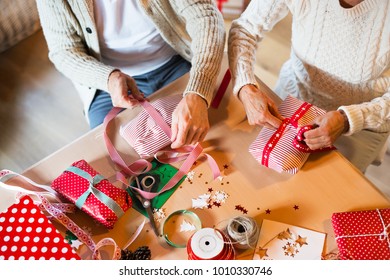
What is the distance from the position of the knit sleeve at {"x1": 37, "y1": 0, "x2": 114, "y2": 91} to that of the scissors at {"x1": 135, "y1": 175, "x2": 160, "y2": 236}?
14.0 inches

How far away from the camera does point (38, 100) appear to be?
226 centimetres

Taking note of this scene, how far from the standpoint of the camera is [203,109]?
3.81ft

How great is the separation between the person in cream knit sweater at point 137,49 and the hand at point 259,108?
104mm

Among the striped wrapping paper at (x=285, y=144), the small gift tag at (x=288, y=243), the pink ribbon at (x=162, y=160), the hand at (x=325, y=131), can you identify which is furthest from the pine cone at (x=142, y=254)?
the hand at (x=325, y=131)

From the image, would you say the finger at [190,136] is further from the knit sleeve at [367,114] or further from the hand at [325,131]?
the knit sleeve at [367,114]

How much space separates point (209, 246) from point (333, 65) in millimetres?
665

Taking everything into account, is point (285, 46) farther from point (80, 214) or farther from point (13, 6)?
point (80, 214)

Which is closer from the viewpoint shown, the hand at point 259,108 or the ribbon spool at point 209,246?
the ribbon spool at point 209,246

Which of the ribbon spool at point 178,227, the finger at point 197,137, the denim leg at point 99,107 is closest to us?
the ribbon spool at point 178,227

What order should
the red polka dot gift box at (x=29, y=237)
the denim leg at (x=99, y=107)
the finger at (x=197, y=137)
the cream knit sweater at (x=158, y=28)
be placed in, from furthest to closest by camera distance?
the denim leg at (x=99, y=107), the cream knit sweater at (x=158, y=28), the finger at (x=197, y=137), the red polka dot gift box at (x=29, y=237)

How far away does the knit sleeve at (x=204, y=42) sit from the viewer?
1191 millimetres

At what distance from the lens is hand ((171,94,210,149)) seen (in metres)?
1.11

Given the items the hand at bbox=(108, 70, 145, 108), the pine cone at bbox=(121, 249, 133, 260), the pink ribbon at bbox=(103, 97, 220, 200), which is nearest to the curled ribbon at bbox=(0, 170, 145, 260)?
the pine cone at bbox=(121, 249, 133, 260)

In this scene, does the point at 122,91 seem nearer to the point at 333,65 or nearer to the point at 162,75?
the point at 162,75
